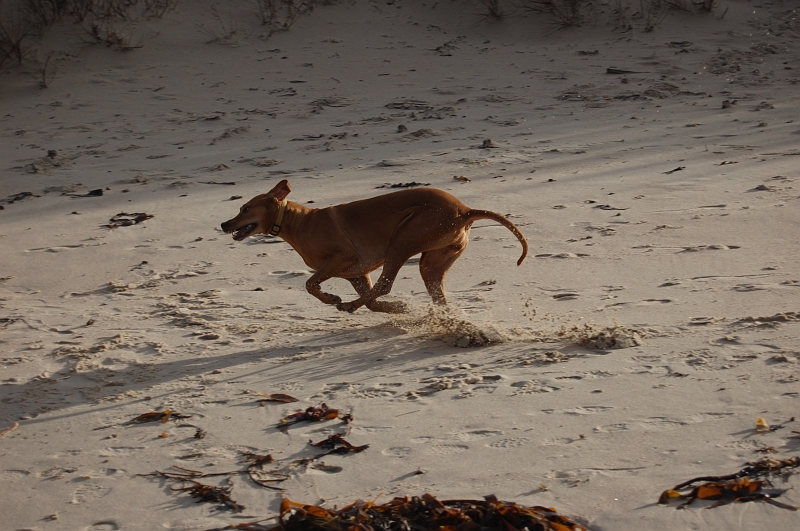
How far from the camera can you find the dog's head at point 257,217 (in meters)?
6.65

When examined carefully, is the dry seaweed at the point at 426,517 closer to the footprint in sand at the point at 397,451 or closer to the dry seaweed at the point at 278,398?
the footprint in sand at the point at 397,451

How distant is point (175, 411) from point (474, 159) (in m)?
5.73

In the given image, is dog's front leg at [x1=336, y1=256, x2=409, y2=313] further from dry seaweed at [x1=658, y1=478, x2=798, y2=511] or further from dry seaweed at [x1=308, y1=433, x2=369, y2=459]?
dry seaweed at [x1=658, y1=478, x2=798, y2=511]

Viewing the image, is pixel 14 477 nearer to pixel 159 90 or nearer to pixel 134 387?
pixel 134 387

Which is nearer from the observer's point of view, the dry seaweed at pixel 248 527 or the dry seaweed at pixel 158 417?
the dry seaweed at pixel 248 527

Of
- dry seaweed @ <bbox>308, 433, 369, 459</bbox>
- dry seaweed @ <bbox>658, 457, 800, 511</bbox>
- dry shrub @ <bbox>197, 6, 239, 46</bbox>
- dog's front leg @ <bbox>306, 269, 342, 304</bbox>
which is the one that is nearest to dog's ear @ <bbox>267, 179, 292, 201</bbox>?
dog's front leg @ <bbox>306, 269, 342, 304</bbox>

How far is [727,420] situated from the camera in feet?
13.7

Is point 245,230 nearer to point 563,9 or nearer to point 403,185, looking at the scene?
point 403,185

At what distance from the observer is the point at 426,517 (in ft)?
11.6

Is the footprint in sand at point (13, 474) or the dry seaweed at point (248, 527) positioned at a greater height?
the dry seaweed at point (248, 527)

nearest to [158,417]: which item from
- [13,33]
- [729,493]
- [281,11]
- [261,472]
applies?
[261,472]

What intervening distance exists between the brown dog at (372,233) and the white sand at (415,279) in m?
0.30

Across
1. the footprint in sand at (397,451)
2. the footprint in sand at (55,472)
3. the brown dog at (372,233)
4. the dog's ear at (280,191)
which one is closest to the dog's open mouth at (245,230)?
the brown dog at (372,233)

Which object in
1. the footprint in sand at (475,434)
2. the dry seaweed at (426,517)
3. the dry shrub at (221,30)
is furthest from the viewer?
the dry shrub at (221,30)
